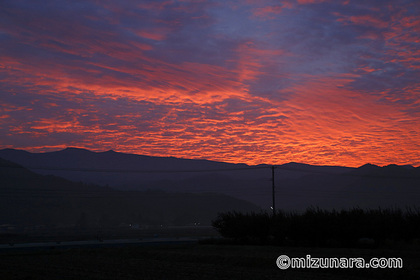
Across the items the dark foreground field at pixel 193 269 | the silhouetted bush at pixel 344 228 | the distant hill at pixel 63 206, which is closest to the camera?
the dark foreground field at pixel 193 269

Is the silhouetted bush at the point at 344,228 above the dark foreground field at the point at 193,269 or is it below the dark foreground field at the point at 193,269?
above

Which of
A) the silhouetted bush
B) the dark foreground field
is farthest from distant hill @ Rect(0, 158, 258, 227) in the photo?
the dark foreground field

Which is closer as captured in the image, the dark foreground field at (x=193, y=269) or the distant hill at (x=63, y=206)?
the dark foreground field at (x=193, y=269)

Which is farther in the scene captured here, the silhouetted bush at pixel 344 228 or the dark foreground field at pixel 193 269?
the silhouetted bush at pixel 344 228

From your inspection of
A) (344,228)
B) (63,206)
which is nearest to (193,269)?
(344,228)

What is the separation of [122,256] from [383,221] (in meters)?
19.7

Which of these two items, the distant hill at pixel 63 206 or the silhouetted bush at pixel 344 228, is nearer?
the silhouetted bush at pixel 344 228

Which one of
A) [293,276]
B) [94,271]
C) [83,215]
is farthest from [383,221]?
[83,215]

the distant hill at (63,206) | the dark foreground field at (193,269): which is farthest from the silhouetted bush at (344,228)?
the distant hill at (63,206)

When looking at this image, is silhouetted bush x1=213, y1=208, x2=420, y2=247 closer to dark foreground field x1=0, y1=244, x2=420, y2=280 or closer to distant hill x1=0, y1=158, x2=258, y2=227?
dark foreground field x1=0, y1=244, x2=420, y2=280

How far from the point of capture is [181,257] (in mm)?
30844

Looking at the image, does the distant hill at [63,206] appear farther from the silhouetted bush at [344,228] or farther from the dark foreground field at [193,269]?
the dark foreground field at [193,269]

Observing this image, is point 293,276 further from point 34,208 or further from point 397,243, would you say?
point 34,208

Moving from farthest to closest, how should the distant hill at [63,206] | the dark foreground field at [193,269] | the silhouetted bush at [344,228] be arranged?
the distant hill at [63,206] → the silhouetted bush at [344,228] → the dark foreground field at [193,269]
